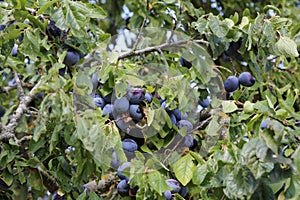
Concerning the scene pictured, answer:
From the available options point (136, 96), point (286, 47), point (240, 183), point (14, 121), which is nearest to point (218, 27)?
point (286, 47)

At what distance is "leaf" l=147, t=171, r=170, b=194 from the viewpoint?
108 cm

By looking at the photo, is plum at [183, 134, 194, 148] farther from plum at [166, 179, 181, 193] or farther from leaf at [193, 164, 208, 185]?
leaf at [193, 164, 208, 185]

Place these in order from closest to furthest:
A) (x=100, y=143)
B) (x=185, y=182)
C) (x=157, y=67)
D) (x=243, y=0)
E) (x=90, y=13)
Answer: (x=100, y=143), (x=185, y=182), (x=90, y=13), (x=157, y=67), (x=243, y=0)

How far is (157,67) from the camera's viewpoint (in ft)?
4.92

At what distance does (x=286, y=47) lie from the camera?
127 centimetres

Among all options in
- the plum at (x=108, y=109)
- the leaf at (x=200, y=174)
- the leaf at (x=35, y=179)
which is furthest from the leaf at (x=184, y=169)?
the leaf at (x=35, y=179)

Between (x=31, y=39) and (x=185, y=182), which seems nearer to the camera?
(x=185, y=182)

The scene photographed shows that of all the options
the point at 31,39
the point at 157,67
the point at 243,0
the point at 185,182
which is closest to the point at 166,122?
the point at 185,182

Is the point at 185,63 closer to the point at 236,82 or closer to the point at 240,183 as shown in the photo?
the point at 236,82

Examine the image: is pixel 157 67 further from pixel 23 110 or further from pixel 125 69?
pixel 23 110

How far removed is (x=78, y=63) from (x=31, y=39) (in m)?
0.16

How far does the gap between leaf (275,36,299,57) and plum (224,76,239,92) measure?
0.17m

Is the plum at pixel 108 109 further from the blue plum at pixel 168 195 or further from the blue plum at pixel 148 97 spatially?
the blue plum at pixel 168 195

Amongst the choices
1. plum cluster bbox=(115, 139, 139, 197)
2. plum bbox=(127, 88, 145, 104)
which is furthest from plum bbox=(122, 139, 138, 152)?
plum bbox=(127, 88, 145, 104)
